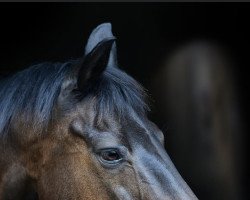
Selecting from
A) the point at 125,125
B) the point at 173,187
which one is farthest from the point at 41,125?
the point at 173,187

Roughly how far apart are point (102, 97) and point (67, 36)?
3.69m

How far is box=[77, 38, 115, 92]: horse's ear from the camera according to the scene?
189 cm

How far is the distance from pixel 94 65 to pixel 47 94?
21cm

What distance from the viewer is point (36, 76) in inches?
82.2

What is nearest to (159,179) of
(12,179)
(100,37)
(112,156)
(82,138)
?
(112,156)

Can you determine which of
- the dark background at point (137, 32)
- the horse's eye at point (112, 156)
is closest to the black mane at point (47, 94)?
the horse's eye at point (112, 156)

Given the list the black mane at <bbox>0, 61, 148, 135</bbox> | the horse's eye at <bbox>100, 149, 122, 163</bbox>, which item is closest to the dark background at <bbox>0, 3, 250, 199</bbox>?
the black mane at <bbox>0, 61, 148, 135</bbox>

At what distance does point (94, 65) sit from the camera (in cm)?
194

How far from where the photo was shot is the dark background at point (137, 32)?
543cm

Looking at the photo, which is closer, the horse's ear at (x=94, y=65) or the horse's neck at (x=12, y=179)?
the horse's ear at (x=94, y=65)

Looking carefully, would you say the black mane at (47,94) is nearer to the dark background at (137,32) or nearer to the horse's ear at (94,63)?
the horse's ear at (94,63)

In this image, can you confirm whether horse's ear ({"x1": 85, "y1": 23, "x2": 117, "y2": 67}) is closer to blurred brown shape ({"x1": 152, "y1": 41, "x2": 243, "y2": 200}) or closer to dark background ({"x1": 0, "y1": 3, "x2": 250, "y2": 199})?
dark background ({"x1": 0, "y1": 3, "x2": 250, "y2": 199})

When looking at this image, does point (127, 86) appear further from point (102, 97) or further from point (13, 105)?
Result: point (13, 105)

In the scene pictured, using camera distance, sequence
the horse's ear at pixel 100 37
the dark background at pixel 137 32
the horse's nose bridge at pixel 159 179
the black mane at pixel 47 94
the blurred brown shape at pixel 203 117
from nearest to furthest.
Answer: the horse's nose bridge at pixel 159 179, the black mane at pixel 47 94, the horse's ear at pixel 100 37, the dark background at pixel 137 32, the blurred brown shape at pixel 203 117
